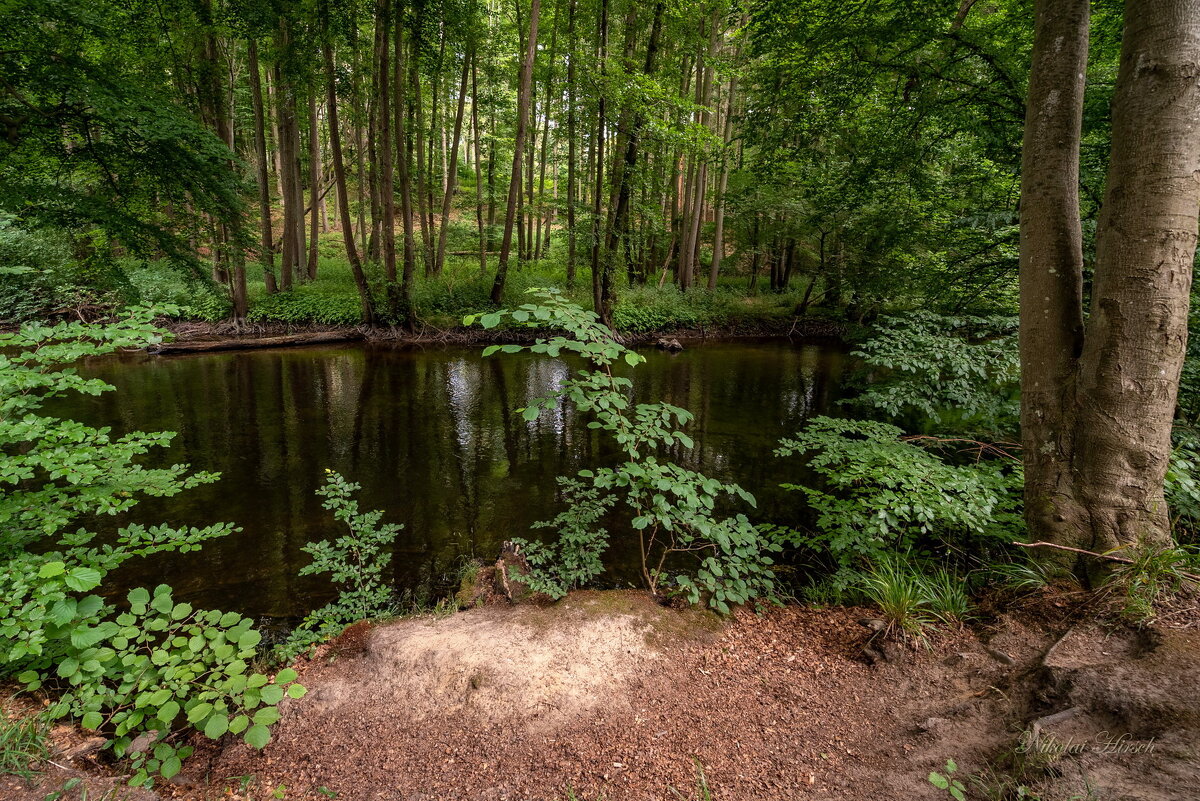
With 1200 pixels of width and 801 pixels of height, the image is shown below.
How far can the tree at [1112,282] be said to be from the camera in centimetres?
227

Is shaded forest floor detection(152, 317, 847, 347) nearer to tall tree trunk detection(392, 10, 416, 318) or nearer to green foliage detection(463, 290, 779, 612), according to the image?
tall tree trunk detection(392, 10, 416, 318)

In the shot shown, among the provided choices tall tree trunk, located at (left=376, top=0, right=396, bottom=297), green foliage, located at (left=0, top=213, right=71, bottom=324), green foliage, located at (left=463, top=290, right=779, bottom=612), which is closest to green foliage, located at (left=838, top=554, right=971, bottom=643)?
green foliage, located at (left=463, top=290, right=779, bottom=612)

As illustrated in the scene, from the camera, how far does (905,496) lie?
3.40 m

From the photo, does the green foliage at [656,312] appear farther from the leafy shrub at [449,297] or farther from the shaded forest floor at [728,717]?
the shaded forest floor at [728,717]

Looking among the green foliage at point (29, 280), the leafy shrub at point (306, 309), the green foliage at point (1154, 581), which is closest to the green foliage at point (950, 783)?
the green foliage at point (1154, 581)

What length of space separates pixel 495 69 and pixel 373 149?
19.0ft

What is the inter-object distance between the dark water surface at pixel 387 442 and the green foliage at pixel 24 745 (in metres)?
1.92

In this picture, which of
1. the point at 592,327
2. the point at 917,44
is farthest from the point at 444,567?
the point at 917,44

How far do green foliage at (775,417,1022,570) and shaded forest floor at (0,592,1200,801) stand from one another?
2.20ft

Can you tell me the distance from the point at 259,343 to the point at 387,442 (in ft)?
31.7

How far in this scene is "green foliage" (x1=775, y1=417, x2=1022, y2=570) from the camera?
324 centimetres

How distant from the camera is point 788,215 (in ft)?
59.5

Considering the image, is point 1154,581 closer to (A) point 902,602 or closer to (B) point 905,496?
(A) point 902,602

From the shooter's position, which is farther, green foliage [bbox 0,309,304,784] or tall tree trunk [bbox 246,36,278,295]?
tall tree trunk [bbox 246,36,278,295]
